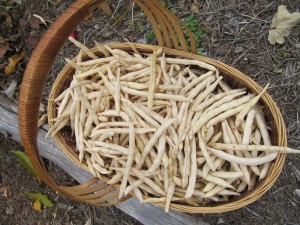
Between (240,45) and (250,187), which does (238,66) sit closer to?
(240,45)

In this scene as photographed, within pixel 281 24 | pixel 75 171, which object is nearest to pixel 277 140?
pixel 281 24

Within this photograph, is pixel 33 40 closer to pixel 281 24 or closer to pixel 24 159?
pixel 24 159

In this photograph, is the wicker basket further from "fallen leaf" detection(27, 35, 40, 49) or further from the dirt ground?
"fallen leaf" detection(27, 35, 40, 49)

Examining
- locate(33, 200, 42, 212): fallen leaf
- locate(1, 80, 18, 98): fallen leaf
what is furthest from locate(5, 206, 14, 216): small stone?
locate(1, 80, 18, 98): fallen leaf

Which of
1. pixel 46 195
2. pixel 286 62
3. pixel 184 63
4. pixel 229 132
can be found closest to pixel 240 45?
pixel 286 62

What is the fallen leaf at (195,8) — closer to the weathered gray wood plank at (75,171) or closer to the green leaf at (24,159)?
the weathered gray wood plank at (75,171)

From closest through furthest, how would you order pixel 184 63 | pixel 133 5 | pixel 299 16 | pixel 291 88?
pixel 184 63 → pixel 299 16 → pixel 291 88 → pixel 133 5
